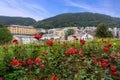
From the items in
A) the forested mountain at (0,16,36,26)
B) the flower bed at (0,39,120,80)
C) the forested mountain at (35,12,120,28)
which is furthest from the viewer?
the forested mountain at (35,12,120,28)

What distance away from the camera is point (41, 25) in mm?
122938

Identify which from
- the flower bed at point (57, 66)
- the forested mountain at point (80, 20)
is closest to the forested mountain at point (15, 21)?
the forested mountain at point (80, 20)

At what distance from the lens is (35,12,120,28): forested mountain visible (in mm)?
106144

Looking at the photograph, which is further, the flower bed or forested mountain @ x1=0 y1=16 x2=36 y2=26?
forested mountain @ x1=0 y1=16 x2=36 y2=26

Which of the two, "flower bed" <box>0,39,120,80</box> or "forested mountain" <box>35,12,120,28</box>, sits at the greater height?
"forested mountain" <box>35,12,120,28</box>

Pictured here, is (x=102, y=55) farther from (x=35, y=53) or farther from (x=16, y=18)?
(x=16, y=18)

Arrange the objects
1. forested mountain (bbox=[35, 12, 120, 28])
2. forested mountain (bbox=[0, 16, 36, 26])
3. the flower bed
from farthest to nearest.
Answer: forested mountain (bbox=[35, 12, 120, 28])
forested mountain (bbox=[0, 16, 36, 26])
the flower bed

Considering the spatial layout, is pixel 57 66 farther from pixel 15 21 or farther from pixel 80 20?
pixel 15 21

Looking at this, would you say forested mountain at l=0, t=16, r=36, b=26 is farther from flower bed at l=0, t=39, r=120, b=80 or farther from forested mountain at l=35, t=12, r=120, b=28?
flower bed at l=0, t=39, r=120, b=80

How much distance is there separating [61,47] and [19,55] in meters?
1.02

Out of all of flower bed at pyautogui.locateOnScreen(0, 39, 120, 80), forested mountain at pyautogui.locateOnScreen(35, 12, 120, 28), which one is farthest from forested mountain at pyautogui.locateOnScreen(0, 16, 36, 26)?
flower bed at pyautogui.locateOnScreen(0, 39, 120, 80)

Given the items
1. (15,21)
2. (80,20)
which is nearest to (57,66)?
(80,20)

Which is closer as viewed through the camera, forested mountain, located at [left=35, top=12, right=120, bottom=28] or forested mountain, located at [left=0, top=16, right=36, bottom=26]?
forested mountain, located at [left=0, top=16, right=36, bottom=26]

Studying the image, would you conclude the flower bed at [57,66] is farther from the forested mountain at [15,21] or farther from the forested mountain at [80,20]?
the forested mountain at [80,20]
